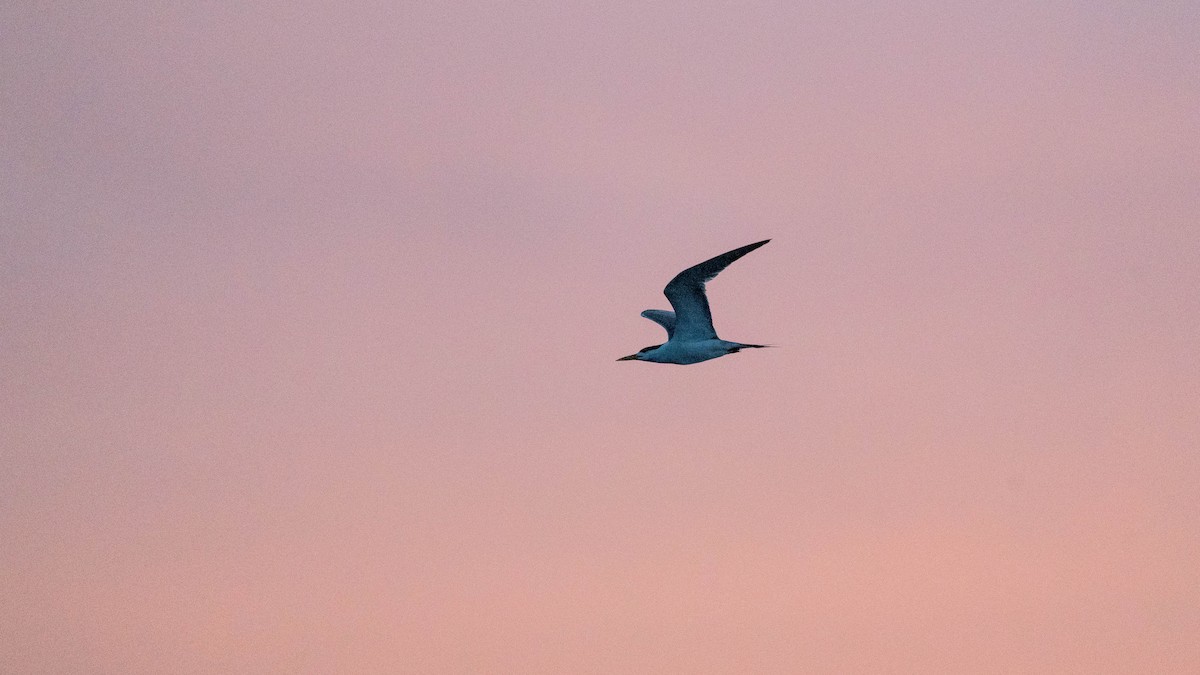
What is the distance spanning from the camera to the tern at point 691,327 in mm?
38281

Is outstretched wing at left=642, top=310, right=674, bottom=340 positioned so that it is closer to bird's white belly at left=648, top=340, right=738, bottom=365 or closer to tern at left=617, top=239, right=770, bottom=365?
tern at left=617, top=239, right=770, bottom=365

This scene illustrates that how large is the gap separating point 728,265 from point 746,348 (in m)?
2.85

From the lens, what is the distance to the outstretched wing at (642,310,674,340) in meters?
42.2

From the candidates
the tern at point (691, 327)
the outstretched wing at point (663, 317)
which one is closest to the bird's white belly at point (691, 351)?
the tern at point (691, 327)

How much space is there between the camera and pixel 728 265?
1491 inches

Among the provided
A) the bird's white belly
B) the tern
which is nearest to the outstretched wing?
the tern

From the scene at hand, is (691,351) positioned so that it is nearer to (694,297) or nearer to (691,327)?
(691,327)

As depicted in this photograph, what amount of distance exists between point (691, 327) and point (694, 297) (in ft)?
4.80

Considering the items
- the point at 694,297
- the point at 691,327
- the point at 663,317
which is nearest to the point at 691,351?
the point at 691,327

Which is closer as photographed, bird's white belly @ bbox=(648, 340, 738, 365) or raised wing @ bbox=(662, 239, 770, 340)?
raised wing @ bbox=(662, 239, 770, 340)

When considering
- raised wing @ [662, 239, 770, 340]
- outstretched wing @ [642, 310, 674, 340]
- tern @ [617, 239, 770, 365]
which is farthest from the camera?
Result: outstretched wing @ [642, 310, 674, 340]

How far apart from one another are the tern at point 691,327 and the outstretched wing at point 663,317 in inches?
1.8

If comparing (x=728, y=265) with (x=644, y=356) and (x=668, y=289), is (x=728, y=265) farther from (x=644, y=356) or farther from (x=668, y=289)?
(x=644, y=356)

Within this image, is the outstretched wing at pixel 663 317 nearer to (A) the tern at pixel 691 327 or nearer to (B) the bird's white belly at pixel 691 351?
(A) the tern at pixel 691 327
